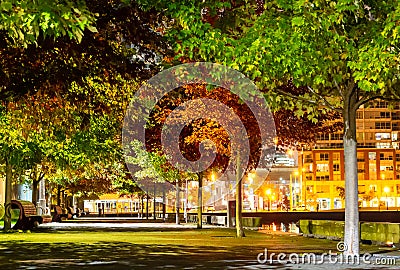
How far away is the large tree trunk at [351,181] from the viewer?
18812mm

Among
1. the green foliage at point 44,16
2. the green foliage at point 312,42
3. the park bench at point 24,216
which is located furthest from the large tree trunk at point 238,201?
the green foliage at point 44,16

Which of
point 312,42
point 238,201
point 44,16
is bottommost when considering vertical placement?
point 238,201

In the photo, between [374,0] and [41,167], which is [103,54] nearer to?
[374,0]

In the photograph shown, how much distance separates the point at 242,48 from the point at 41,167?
130ft

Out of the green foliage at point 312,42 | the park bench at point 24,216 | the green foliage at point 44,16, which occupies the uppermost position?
the green foliage at point 312,42

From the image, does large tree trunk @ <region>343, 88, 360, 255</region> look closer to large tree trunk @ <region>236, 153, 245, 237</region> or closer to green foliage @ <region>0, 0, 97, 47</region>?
green foliage @ <region>0, 0, 97, 47</region>

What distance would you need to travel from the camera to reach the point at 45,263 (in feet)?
59.4

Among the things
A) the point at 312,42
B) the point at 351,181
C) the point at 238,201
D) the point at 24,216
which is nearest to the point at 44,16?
the point at 312,42

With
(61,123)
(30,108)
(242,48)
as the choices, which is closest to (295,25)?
(242,48)

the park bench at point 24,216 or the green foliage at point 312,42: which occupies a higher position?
the green foliage at point 312,42

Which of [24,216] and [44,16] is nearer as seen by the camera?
[44,16]

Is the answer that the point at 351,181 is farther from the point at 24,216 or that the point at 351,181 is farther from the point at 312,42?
the point at 24,216

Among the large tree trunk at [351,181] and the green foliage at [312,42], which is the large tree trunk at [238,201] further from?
the green foliage at [312,42]

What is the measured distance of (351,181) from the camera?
62.6 feet
